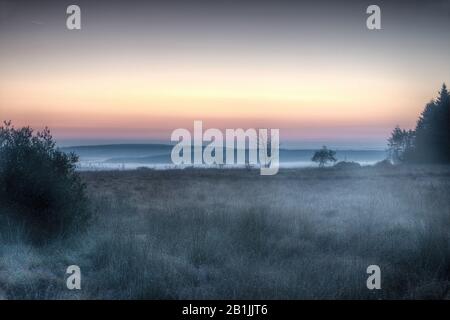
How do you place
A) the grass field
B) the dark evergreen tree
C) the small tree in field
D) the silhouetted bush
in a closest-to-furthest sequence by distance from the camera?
the grass field → the silhouetted bush → the dark evergreen tree → the small tree in field

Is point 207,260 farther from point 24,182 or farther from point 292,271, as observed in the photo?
point 24,182

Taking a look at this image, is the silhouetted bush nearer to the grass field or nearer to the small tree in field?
the grass field

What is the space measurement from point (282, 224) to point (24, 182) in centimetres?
532

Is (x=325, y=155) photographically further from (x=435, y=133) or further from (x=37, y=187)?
(x=37, y=187)

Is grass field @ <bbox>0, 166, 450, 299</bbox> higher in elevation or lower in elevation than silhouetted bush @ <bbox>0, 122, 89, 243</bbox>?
lower

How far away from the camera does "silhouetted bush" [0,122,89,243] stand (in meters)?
7.39

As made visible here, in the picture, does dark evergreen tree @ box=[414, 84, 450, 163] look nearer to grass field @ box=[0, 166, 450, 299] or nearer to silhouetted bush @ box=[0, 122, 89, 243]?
grass field @ box=[0, 166, 450, 299]

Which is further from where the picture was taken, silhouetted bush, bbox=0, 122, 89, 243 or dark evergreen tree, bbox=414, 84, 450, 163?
dark evergreen tree, bbox=414, 84, 450, 163

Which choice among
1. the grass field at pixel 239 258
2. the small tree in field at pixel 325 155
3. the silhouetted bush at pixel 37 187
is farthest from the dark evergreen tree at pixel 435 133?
the silhouetted bush at pixel 37 187

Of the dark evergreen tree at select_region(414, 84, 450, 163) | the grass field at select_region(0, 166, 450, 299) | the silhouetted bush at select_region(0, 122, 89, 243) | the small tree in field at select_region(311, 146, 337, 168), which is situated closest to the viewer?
the grass field at select_region(0, 166, 450, 299)

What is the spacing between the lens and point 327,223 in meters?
9.88

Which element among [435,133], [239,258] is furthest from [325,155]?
[239,258]

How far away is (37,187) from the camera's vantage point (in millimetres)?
7520

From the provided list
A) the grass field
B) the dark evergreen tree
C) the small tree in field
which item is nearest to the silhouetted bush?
the grass field
